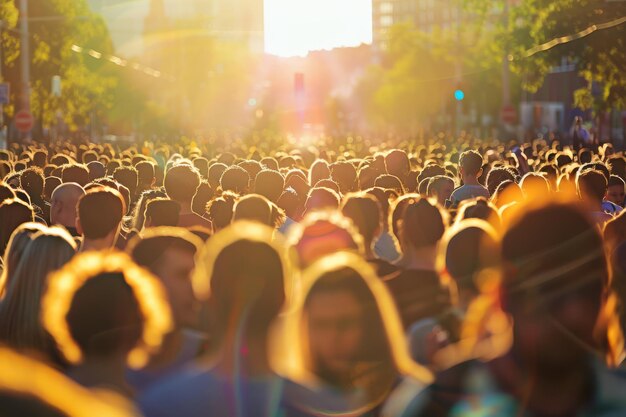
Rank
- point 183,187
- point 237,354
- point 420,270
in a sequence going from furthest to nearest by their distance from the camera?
point 183,187
point 420,270
point 237,354

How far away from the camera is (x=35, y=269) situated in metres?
6.24

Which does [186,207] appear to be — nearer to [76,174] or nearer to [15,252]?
[76,174]

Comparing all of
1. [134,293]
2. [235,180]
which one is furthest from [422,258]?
[235,180]

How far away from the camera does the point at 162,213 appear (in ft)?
29.1

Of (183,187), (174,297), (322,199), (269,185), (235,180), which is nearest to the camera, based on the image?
(174,297)

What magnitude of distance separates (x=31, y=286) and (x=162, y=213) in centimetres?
274

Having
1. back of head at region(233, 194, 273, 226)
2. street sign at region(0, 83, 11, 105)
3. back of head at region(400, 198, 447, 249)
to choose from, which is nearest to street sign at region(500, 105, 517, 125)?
street sign at region(0, 83, 11, 105)

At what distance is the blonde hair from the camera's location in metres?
5.98

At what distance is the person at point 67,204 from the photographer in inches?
350

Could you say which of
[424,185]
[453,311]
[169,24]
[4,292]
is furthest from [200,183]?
[169,24]

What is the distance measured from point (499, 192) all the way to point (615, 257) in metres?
4.92

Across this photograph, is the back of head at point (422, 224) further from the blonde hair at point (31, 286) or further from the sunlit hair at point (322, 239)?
the blonde hair at point (31, 286)

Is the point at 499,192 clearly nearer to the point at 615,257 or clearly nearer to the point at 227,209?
the point at 227,209

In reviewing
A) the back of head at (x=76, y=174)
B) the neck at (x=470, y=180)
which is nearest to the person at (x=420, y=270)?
the neck at (x=470, y=180)
